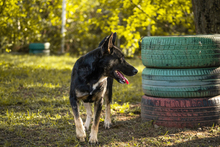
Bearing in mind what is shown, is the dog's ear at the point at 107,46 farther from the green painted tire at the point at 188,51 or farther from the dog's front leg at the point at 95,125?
the green painted tire at the point at 188,51

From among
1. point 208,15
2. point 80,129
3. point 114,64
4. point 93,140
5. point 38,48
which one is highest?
point 208,15

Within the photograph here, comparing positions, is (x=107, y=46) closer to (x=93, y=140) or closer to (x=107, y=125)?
(x=93, y=140)

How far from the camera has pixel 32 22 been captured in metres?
9.09

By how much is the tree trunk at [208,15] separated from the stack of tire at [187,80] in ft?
5.35

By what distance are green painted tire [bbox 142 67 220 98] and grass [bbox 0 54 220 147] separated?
0.59m

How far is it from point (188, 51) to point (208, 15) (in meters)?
2.12

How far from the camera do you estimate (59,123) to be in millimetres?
4539

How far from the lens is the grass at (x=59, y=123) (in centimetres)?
366

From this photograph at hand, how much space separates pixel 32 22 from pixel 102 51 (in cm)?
644

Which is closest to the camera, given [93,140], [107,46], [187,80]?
[107,46]

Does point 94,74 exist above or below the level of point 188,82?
above

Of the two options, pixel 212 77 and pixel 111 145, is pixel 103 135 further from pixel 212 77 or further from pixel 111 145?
pixel 212 77

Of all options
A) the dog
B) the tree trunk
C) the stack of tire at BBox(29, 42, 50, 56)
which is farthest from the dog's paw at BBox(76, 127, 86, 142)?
the stack of tire at BBox(29, 42, 50, 56)

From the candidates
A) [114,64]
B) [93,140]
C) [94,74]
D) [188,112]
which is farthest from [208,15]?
[93,140]
